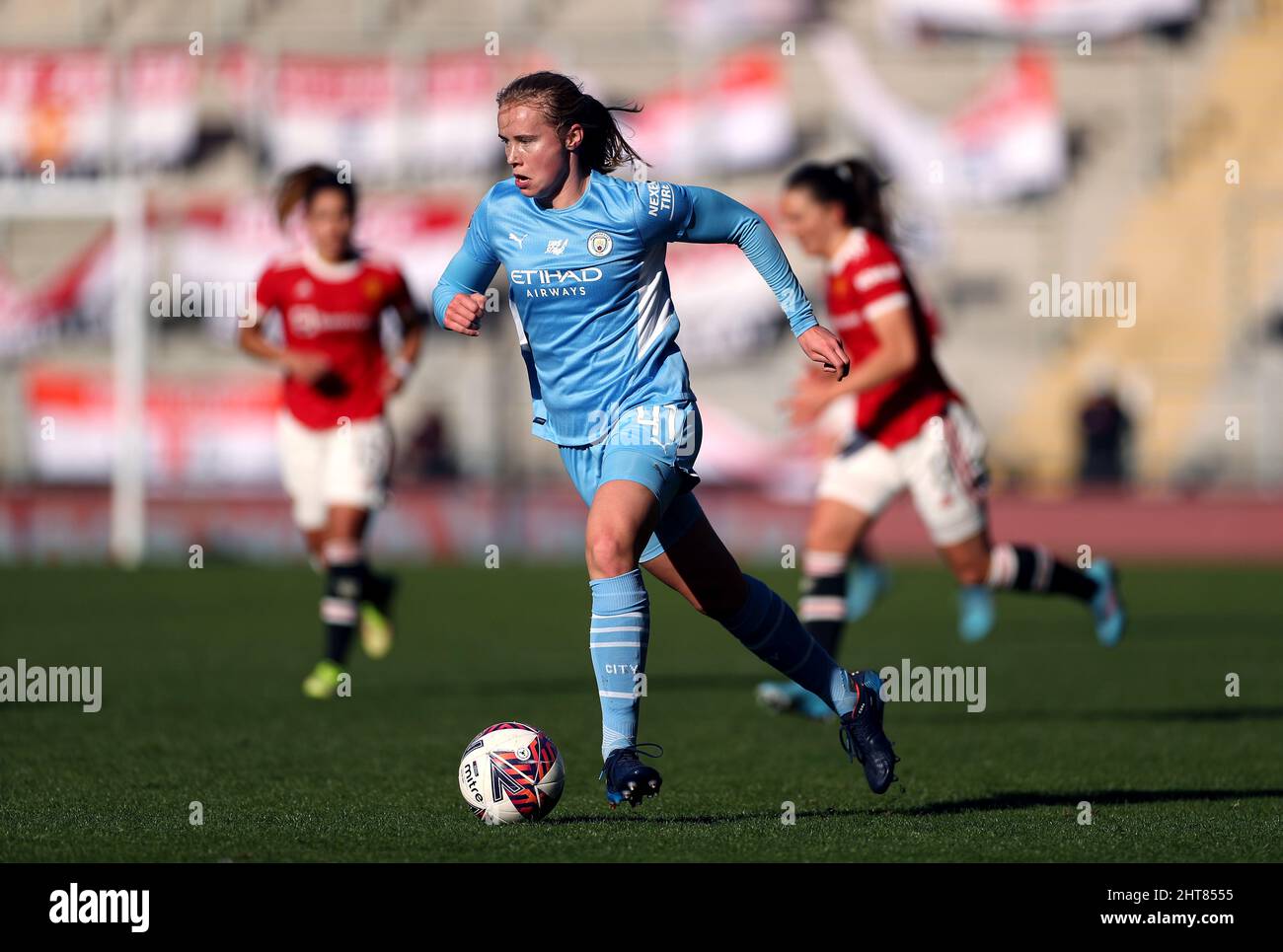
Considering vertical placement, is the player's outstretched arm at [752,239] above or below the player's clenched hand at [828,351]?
above

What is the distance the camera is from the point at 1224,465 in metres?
24.7

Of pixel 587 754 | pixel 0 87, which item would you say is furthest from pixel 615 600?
pixel 0 87

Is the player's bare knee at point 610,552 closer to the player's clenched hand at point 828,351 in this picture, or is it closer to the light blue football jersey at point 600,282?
the light blue football jersey at point 600,282

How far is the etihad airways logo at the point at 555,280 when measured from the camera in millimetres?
5543

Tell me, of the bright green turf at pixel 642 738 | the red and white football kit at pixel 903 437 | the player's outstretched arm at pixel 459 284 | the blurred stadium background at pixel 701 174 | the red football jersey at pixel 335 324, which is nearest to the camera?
the bright green turf at pixel 642 738

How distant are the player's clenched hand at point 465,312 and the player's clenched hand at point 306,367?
3.67m

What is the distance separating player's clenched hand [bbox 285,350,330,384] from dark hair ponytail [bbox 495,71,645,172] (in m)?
3.61

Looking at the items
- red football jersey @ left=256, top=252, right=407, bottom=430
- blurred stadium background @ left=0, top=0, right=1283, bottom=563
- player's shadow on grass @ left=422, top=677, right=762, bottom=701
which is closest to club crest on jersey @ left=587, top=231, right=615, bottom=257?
red football jersey @ left=256, top=252, right=407, bottom=430

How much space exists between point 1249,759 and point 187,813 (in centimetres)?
370

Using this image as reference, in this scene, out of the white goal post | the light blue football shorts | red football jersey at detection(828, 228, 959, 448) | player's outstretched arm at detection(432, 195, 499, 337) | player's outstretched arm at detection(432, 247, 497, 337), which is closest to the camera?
the light blue football shorts

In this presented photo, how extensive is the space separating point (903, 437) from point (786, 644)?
8.79 feet

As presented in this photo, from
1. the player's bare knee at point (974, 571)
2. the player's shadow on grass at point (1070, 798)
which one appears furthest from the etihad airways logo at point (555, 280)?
the player's bare knee at point (974, 571)

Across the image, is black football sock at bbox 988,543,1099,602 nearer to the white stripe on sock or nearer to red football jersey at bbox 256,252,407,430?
the white stripe on sock

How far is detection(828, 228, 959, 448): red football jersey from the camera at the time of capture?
8.13 m
